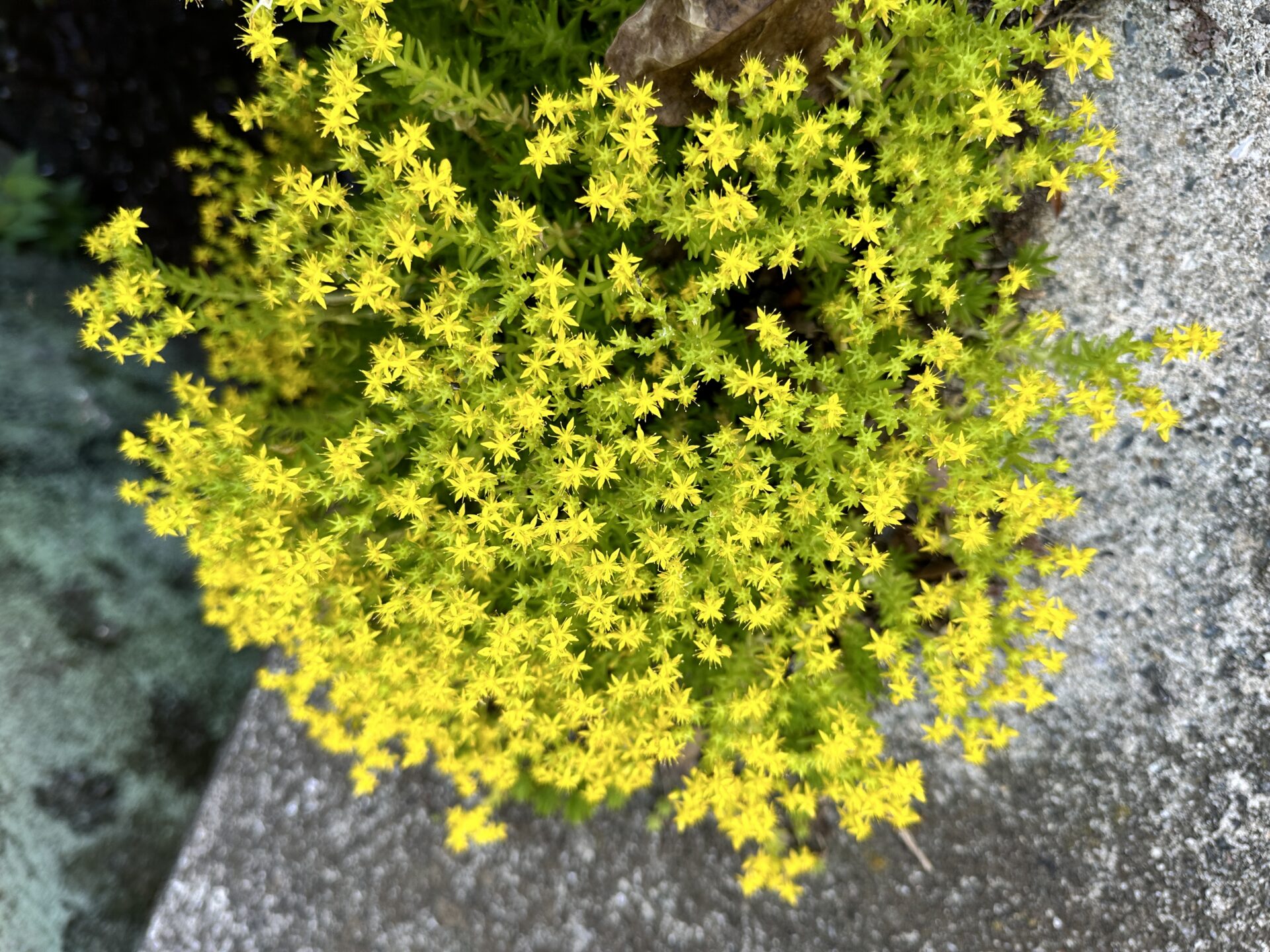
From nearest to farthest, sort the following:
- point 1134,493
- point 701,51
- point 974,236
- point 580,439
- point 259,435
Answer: point 580,439, point 701,51, point 974,236, point 259,435, point 1134,493

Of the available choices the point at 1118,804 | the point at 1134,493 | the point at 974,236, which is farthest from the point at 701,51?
the point at 1118,804

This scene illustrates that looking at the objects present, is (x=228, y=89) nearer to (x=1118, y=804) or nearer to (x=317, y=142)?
(x=317, y=142)

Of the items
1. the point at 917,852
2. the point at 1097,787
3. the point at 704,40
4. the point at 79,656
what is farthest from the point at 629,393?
the point at 79,656

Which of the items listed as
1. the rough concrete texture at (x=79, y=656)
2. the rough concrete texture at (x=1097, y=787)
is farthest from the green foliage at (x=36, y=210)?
the rough concrete texture at (x=1097, y=787)

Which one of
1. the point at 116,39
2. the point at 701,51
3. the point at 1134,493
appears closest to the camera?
the point at 701,51

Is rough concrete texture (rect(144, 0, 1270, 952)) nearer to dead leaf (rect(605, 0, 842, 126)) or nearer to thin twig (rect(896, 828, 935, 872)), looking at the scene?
thin twig (rect(896, 828, 935, 872))

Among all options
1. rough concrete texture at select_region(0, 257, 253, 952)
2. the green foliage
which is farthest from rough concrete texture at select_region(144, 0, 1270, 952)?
the green foliage
